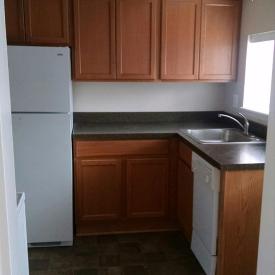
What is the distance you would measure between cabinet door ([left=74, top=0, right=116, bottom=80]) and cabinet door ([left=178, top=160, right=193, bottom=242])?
1020 mm

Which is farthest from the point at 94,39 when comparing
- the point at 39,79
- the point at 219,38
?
the point at 219,38

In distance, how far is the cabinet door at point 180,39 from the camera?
3.01 m

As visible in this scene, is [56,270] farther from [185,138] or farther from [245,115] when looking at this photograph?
[245,115]

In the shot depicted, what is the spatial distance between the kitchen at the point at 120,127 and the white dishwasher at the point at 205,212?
0.02 meters

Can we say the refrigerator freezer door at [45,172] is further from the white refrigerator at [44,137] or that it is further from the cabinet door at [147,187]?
the cabinet door at [147,187]

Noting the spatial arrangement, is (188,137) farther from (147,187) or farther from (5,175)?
(5,175)

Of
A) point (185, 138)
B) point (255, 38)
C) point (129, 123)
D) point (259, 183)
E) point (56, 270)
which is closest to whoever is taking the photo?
point (259, 183)

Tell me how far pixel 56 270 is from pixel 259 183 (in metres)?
1.54

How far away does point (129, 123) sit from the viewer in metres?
3.38

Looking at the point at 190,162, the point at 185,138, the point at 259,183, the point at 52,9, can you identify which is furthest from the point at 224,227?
the point at 52,9

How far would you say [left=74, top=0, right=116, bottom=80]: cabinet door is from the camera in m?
2.91

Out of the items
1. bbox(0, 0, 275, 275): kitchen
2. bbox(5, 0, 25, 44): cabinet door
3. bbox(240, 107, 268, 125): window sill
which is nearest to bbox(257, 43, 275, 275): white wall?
bbox(0, 0, 275, 275): kitchen

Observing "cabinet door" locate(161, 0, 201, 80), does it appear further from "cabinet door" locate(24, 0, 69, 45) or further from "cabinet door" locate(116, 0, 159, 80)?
"cabinet door" locate(24, 0, 69, 45)

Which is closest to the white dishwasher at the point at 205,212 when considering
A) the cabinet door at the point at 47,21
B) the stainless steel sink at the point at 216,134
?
the stainless steel sink at the point at 216,134
